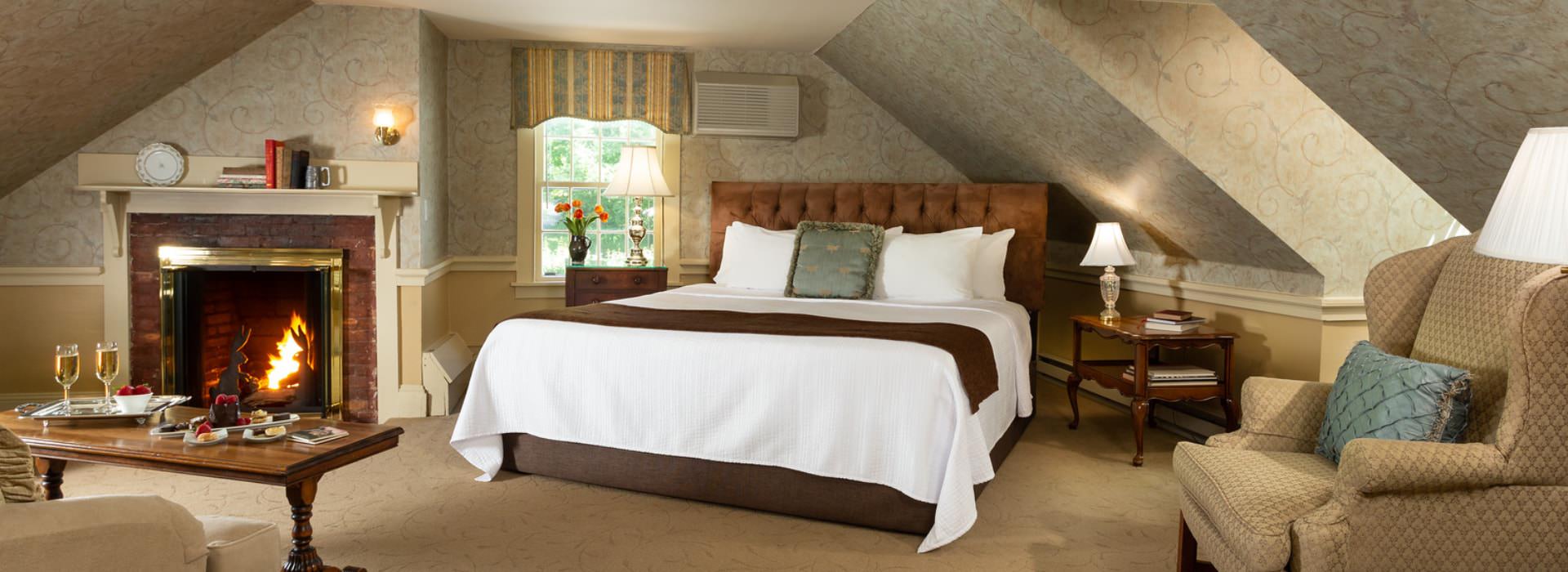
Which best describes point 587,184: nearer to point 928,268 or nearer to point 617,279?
point 617,279

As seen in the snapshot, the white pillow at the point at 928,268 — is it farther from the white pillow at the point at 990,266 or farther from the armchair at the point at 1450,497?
the armchair at the point at 1450,497

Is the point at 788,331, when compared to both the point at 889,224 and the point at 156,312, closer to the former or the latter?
the point at 889,224

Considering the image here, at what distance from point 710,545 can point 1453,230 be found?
3189 millimetres

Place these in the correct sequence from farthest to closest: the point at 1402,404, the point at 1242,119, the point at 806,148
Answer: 1. the point at 806,148
2. the point at 1242,119
3. the point at 1402,404

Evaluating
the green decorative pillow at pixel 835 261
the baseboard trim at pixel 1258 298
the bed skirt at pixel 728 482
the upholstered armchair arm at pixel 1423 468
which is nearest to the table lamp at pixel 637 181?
the green decorative pillow at pixel 835 261

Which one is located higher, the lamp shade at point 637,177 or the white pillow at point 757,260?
the lamp shade at point 637,177

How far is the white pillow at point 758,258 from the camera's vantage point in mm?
5059

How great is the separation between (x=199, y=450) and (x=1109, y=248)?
3.70m

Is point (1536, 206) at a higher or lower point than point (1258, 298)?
higher

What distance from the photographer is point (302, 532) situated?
268 centimetres

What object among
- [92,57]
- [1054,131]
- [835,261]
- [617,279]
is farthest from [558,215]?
[1054,131]

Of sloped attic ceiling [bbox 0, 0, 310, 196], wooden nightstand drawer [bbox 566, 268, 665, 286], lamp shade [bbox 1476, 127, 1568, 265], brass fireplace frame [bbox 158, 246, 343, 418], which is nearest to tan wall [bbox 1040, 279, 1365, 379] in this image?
lamp shade [bbox 1476, 127, 1568, 265]

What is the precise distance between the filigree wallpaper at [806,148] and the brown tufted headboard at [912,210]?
21 centimetres

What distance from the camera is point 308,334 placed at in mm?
5035
